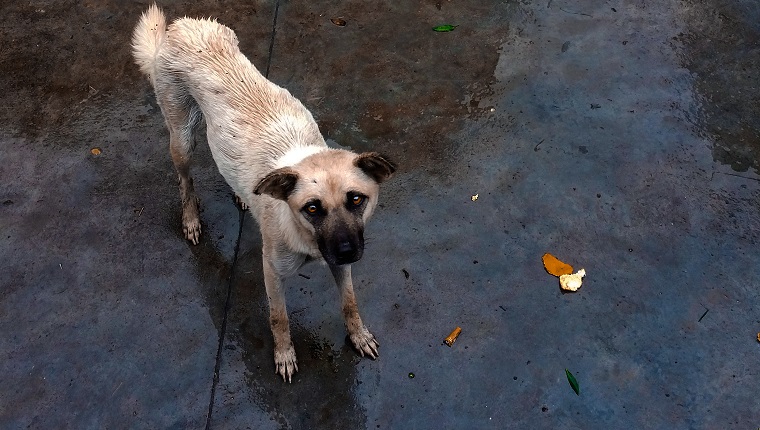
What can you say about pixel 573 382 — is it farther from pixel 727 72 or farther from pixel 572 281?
pixel 727 72

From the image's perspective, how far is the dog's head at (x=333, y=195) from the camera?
112 inches

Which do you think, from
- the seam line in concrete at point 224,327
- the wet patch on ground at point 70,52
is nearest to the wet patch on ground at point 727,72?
the seam line in concrete at point 224,327

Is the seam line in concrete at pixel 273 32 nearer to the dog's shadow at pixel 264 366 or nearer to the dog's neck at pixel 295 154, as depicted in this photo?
the dog's shadow at pixel 264 366

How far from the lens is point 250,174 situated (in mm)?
3576

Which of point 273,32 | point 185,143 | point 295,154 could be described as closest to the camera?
point 295,154

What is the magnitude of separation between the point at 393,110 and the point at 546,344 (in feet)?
7.68

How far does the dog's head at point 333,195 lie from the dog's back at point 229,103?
49cm

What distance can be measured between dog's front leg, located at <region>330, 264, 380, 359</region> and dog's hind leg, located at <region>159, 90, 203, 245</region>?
1.33 meters

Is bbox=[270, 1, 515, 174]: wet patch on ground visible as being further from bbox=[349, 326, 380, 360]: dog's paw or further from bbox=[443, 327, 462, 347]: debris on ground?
bbox=[349, 326, 380, 360]: dog's paw

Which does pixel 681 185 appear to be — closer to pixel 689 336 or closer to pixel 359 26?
pixel 689 336

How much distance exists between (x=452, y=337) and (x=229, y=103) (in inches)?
78.2

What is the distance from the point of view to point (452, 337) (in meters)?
3.84

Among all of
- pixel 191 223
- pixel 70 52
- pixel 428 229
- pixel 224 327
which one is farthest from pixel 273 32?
pixel 224 327

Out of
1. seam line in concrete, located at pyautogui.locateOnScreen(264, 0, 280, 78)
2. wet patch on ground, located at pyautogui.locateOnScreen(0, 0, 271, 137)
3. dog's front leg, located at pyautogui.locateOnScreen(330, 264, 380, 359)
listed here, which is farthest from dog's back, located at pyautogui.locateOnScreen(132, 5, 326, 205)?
wet patch on ground, located at pyautogui.locateOnScreen(0, 0, 271, 137)
